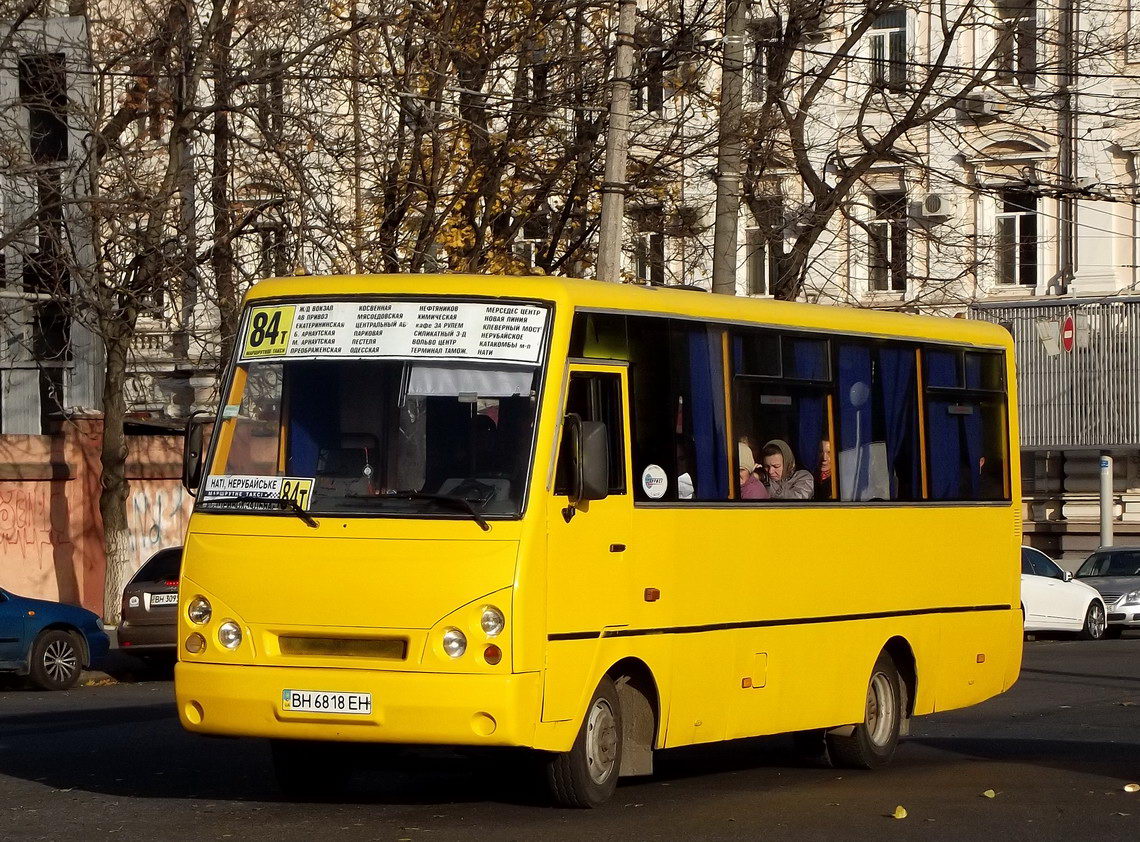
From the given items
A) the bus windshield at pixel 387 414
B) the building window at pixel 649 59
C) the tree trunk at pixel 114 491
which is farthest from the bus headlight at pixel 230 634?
the tree trunk at pixel 114 491

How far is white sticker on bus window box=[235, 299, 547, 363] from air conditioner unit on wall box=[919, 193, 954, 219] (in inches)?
1132

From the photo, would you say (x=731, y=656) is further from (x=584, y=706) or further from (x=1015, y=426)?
(x=1015, y=426)

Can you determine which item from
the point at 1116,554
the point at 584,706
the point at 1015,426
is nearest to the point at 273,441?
the point at 584,706

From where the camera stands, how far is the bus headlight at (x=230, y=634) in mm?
9766

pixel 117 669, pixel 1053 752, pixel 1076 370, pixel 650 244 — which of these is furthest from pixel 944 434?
pixel 1076 370

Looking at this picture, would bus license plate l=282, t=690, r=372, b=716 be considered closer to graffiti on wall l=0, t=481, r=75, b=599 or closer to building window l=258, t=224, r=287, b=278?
building window l=258, t=224, r=287, b=278

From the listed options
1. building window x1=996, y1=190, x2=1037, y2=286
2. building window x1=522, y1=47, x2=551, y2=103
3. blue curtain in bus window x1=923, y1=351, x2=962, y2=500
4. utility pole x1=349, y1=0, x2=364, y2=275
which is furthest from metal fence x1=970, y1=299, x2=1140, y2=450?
blue curtain in bus window x1=923, y1=351, x2=962, y2=500

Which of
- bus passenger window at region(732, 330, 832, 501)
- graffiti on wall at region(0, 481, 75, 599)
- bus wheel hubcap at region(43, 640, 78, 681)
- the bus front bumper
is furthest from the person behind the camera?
graffiti on wall at region(0, 481, 75, 599)

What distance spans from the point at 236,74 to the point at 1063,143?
19.7 m

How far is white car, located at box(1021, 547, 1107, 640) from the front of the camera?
1106 inches

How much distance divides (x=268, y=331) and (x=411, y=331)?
0.86m

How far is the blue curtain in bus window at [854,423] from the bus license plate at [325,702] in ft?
13.1

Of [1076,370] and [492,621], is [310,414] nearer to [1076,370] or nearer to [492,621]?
[492,621]

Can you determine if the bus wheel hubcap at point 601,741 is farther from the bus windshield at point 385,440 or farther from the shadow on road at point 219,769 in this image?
the bus windshield at point 385,440
